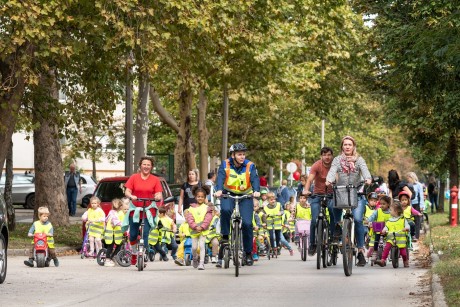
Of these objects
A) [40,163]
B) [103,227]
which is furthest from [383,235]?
[40,163]

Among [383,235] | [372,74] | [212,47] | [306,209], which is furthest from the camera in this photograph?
[372,74]

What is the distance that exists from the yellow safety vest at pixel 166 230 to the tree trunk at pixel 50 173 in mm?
8271

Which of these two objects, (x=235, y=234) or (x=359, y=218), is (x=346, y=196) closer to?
(x=359, y=218)

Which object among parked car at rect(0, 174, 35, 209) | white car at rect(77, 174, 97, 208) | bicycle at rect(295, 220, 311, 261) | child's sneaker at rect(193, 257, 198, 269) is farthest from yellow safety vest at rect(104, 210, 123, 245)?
white car at rect(77, 174, 97, 208)

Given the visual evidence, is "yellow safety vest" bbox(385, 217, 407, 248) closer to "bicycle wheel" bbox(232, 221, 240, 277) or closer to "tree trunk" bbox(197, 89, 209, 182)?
"bicycle wheel" bbox(232, 221, 240, 277)

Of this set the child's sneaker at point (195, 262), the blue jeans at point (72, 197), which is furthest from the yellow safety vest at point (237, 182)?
the blue jeans at point (72, 197)

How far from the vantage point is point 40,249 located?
809 inches

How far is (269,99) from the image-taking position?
41781 mm

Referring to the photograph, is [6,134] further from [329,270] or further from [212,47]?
[329,270]

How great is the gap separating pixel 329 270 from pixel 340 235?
69cm

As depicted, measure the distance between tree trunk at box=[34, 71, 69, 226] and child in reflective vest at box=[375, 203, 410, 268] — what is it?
12.2 meters

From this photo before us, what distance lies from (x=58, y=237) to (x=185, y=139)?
19.4 metres

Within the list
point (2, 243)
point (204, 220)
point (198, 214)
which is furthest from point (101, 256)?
point (2, 243)

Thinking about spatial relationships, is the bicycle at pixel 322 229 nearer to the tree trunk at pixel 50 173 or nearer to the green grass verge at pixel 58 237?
the green grass verge at pixel 58 237
